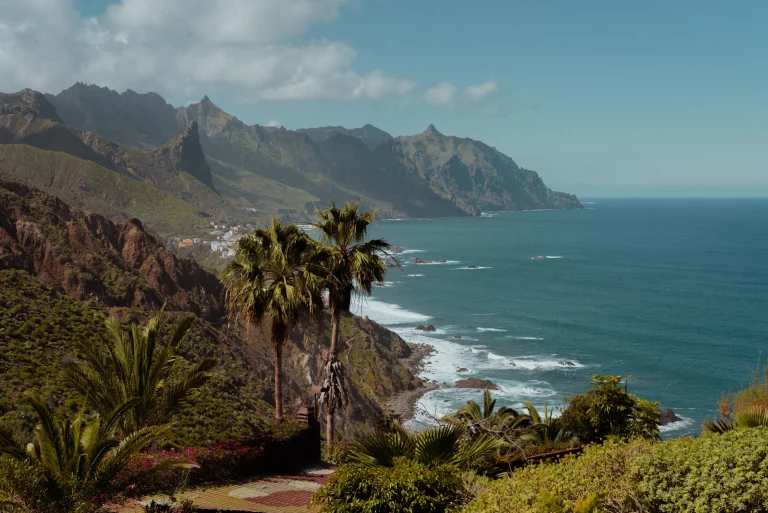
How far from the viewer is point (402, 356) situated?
78.4 meters

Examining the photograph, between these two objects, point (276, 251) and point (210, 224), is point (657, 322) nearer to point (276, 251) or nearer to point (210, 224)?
point (276, 251)

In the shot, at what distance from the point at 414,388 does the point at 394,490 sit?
60.7 m

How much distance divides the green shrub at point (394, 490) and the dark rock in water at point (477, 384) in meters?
59.6

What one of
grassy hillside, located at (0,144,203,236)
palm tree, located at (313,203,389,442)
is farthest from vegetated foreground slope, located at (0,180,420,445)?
grassy hillside, located at (0,144,203,236)

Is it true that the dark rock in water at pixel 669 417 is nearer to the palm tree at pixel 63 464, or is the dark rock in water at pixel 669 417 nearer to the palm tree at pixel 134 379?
the palm tree at pixel 134 379

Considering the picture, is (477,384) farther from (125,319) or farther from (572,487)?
(572,487)

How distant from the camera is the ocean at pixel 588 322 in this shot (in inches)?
2628

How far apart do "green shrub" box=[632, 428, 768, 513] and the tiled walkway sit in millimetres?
5787

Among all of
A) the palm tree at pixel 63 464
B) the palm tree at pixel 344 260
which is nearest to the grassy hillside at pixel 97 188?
the palm tree at pixel 344 260

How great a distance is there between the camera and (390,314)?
356 feet

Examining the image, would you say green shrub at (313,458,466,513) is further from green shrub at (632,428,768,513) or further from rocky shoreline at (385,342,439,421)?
rocky shoreline at (385,342,439,421)

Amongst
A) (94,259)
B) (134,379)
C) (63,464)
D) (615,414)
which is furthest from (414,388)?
(63,464)

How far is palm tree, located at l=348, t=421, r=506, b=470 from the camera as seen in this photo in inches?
408

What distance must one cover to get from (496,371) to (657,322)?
36.9 meters
